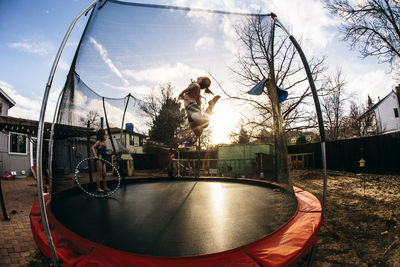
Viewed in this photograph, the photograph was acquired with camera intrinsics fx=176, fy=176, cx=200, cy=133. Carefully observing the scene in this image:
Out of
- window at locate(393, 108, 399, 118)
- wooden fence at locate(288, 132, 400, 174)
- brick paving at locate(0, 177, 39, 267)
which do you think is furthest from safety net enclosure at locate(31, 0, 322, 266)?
window at locate(393, 108, 399, 118)

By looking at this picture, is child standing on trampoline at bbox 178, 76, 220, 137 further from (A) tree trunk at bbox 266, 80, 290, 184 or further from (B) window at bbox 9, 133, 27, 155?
(B) window at bbox 9, 133, 27, 155

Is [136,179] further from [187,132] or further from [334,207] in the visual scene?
[334,207]

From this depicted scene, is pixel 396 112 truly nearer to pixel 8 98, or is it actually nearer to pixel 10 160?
pixel 10 160

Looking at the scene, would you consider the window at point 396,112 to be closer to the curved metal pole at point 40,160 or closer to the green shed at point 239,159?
the green shed at point 239,159

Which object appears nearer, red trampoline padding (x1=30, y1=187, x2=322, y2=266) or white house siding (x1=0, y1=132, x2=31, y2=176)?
red trampoline padding (x1=30, y1=187, x2=322, y2=266)

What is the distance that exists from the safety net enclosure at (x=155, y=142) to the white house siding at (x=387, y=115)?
1741cm

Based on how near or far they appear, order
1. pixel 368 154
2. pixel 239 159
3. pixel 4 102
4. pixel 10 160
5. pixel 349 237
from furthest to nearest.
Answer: pixel 4 102 → pixel 10 160 → pixel 368 154 → pixel 239 159 → pixel 349 237

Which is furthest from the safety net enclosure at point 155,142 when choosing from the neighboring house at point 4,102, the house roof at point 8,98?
the house roof at point 8,98

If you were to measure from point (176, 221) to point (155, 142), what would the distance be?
1660 millimetres

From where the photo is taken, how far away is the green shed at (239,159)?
2652 millimetres

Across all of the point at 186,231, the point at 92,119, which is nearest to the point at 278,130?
the point at 186,231

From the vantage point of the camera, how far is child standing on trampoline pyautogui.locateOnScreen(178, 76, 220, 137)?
6.43 ft

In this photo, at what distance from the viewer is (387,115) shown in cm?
1451

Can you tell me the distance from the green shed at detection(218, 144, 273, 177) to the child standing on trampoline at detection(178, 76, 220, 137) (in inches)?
35.9
